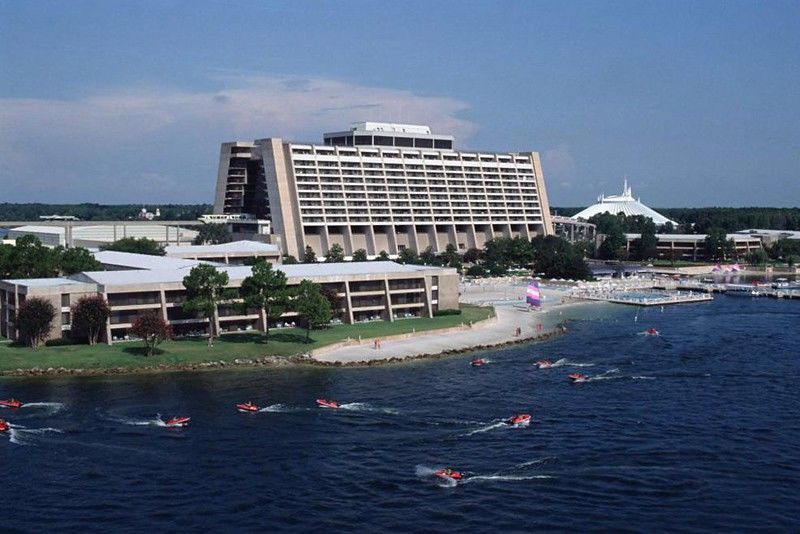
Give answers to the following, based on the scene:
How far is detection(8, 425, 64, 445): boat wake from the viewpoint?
197ft

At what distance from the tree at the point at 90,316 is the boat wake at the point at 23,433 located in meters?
24.9

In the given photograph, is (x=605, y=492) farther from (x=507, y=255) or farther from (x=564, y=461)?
(x=507, y=255)

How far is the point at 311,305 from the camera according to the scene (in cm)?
9356

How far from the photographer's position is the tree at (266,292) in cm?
9312

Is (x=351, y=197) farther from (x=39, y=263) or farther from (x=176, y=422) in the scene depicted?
(x=176, y=422)

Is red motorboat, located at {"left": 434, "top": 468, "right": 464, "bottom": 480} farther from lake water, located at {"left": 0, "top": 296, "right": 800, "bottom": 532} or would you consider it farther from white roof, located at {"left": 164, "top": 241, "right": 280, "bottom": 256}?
white roof, located at {"left": 164, "top": 241, "right": 280, "bottom": 256}

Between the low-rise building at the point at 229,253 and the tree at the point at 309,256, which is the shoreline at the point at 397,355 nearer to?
the low-rise building at the point at 229,253

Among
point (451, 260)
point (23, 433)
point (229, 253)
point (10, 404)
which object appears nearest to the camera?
point (23, 433)

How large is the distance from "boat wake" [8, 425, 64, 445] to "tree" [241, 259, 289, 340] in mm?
32239

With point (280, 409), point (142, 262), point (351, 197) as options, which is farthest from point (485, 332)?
point (351, 197)

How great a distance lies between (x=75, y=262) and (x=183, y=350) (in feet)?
97.5

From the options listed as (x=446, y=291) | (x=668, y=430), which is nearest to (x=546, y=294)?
(x=446, y=291)

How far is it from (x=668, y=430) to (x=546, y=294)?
275 feet

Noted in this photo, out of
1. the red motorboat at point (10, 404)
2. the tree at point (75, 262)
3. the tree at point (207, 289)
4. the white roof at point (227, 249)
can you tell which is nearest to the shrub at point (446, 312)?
the tree at point (207, 289)
